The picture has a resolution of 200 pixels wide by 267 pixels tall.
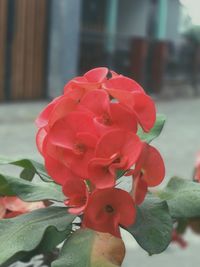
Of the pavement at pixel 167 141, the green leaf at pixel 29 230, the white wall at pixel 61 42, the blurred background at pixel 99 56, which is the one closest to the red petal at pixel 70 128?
the green leaf at pixel 29 230

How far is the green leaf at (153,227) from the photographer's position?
2.67 ft

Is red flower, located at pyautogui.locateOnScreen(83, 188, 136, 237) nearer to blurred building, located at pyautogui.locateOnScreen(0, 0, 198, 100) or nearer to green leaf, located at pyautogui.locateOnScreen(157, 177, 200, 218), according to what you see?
Answer: green leaf, located at pyautogui.locateOnScreen(157, 177, 200, 218)

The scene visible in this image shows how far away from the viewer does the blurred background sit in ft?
30.9

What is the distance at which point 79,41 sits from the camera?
486 inches

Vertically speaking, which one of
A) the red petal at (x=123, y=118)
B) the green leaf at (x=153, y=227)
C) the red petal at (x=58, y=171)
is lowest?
the green leaf at (x=153, y=227)

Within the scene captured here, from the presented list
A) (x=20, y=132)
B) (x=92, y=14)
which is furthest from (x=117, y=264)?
(x=92, y=14)

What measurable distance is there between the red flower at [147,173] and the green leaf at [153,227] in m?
0.02

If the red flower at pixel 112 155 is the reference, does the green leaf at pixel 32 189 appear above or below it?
below

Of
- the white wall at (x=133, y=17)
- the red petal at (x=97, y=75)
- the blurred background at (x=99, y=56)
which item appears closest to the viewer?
the red petal at (x=97, y=75)

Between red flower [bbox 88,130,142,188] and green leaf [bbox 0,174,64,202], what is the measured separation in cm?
13

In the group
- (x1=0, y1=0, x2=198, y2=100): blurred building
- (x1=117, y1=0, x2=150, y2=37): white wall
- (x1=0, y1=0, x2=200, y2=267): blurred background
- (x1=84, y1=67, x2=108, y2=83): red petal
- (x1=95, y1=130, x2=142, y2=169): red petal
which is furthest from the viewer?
(x1=117, y1=0, x2=150, y2=37): white wall

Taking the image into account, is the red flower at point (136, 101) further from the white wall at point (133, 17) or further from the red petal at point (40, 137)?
the white wall at point (133, 17)

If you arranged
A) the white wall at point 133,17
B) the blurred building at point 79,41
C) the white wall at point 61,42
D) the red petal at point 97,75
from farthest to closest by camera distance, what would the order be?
the white wall at point 133,17 → the white wall at point 61,42 → the blurred building at point 79,41 → the red petal at point 97,75

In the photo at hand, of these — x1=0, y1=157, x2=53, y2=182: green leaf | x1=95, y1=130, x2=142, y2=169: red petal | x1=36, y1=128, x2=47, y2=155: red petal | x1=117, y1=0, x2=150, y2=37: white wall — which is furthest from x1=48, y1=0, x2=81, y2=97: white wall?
x1=95, y1=130, x2=142, y2=169: red petal
